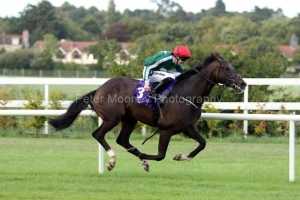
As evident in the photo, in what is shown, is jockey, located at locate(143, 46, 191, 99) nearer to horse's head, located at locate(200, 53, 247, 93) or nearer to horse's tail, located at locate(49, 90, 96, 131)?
horse's head, located at locate(200, 53, 247, 93)

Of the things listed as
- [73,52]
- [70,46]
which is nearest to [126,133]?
[73,52]

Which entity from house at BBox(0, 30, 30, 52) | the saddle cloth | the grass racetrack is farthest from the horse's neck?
house at BBox(0, 30, 30, 52)

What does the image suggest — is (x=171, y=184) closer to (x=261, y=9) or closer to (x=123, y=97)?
(x=123, y=97)

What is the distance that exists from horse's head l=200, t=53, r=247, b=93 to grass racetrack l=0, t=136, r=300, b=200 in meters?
1.24

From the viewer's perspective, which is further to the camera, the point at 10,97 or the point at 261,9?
the point at 261,9

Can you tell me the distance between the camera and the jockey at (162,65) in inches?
358

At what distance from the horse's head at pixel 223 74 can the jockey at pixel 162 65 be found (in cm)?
33

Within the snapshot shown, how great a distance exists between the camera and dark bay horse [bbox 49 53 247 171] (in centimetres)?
891

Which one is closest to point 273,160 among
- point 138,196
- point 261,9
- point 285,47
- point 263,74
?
point 138,196

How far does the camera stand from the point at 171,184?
338 inches

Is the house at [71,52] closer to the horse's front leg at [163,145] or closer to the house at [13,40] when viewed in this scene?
the house at [13,40]

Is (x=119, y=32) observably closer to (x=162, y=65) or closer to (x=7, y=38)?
(x=7, y=38)

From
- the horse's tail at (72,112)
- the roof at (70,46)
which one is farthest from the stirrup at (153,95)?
the roof at (70,46)

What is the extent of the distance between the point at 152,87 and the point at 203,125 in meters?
6.26
